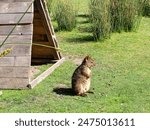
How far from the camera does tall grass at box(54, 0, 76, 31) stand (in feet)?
40.7

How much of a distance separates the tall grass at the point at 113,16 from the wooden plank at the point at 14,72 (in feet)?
12.9

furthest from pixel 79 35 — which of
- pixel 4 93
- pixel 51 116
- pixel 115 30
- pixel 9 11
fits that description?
pixel 51 116

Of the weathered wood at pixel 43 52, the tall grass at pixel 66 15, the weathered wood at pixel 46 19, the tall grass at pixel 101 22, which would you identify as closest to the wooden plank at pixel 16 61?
the weathered wood at pixel 46 19

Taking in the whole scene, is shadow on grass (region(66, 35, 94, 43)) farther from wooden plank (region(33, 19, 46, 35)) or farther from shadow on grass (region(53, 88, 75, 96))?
shadow on grass (region(53, 88, 75, 96))

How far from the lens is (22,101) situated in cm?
719

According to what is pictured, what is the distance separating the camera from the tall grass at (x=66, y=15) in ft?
40.7

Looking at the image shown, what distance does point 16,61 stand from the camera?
7.77 meters

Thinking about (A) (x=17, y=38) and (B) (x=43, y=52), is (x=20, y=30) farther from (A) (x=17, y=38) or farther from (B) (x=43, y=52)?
(B) (x=43, y=52)

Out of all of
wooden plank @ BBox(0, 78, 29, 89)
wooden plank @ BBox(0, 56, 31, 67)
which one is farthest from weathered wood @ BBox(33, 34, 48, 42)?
wooden plank @ BBox(0, 78, 29, 89)

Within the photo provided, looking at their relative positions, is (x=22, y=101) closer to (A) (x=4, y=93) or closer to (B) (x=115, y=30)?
(A) (x=4, y=93)

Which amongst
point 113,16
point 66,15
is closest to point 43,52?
point 113,16

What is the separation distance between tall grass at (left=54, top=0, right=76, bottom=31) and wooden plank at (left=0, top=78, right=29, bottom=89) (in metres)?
5.08

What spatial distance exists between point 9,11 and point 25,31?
1.61 feet

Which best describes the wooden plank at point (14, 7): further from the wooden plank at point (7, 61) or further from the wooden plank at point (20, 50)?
the wooden plank at point (7, 61)
